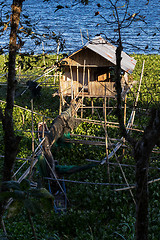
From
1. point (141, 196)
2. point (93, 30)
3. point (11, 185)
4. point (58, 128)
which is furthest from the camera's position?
point (93, 30)

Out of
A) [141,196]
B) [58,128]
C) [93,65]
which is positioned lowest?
[141,196]

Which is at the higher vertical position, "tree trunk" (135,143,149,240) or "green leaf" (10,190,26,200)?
"green leaf" (10,190,26,200)

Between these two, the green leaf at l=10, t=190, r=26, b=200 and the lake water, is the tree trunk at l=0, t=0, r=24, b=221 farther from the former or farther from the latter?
the green leaf at l=10, t=190, r=26, b=200

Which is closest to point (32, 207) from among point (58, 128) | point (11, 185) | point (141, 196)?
point (11, 185)

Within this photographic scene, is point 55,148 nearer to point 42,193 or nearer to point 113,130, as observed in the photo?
point 113,130

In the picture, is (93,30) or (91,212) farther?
(93,30)

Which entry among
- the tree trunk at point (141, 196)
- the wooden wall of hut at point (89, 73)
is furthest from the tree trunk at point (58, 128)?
the tree trunk at point (141, 196)

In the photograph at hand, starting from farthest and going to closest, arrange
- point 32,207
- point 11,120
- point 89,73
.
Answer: point 89,73 < point 11,120 < point 32,207

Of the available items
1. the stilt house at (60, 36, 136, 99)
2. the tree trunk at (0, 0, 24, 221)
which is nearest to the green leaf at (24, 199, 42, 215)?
the tree trunk at (0, 0, 24, 221)

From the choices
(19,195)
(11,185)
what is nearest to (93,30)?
(11,185)

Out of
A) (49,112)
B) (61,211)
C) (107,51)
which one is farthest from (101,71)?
(61,211)

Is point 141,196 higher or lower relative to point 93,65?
lower

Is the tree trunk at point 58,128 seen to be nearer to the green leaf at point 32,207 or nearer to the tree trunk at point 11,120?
the tree trunk at point 11,120

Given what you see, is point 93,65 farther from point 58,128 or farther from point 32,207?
point 32,207
